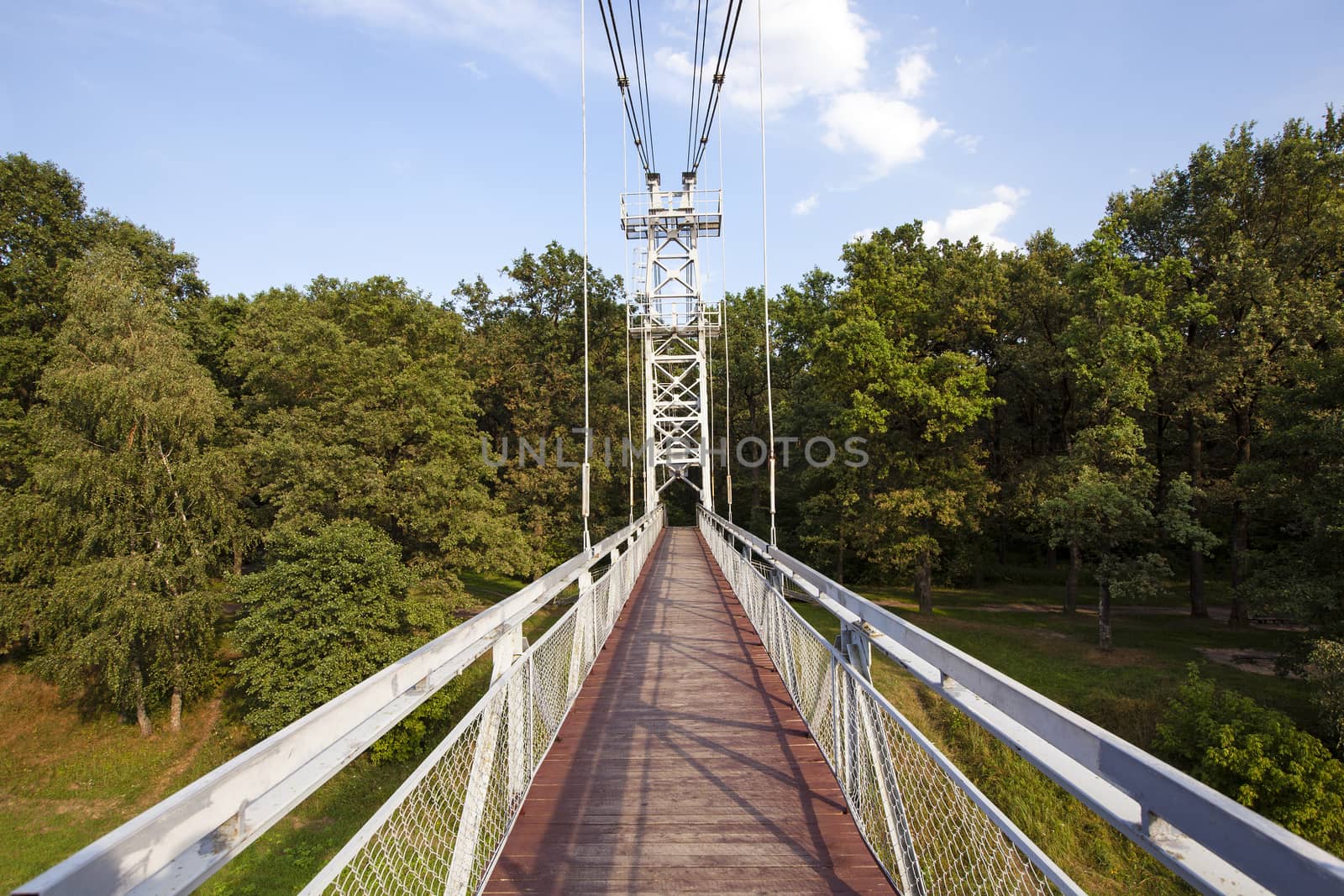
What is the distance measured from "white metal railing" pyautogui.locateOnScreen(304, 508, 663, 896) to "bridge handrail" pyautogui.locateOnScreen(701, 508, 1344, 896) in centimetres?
145

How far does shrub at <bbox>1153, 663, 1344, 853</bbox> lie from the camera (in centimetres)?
903

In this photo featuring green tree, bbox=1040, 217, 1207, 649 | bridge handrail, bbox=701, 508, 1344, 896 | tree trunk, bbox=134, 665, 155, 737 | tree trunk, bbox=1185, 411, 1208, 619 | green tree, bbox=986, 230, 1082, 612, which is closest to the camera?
bridge handrail, bbox=701, 508, 1344, 896

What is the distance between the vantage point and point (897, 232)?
22547 millimetres

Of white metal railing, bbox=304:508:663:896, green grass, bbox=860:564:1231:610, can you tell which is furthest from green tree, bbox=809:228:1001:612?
white metal railing, bbox=304:508:663:896

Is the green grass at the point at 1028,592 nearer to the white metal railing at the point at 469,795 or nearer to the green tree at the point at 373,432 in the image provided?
the green tree at the point at 373,432

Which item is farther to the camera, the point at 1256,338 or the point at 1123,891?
the point at 1256,338

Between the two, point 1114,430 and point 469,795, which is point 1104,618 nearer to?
point 1114,430

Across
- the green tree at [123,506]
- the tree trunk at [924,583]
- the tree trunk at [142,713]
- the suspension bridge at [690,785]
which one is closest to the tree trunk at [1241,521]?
the tree trunk at [924,583]

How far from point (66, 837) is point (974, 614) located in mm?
22039

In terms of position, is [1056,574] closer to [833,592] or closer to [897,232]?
[897,232]

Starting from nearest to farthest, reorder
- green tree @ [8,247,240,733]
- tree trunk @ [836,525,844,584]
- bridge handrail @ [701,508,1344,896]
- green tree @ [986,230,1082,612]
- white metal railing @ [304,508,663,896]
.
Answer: bridge handrail @ [701,508,1344,896] < white metal railing @ [304,508,663,896] < green tree @ [8,247,240,733] < green tree @ [986,230,1082,612] < tree trunk @ [836,525,844,584]

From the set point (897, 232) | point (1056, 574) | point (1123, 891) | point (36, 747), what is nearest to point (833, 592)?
point (1123, 891)

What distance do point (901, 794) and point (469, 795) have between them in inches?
64.7

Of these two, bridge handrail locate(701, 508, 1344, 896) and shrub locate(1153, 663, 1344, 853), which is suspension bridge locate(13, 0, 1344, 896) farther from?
shrub locate(1153, 663, 1344, 853)
